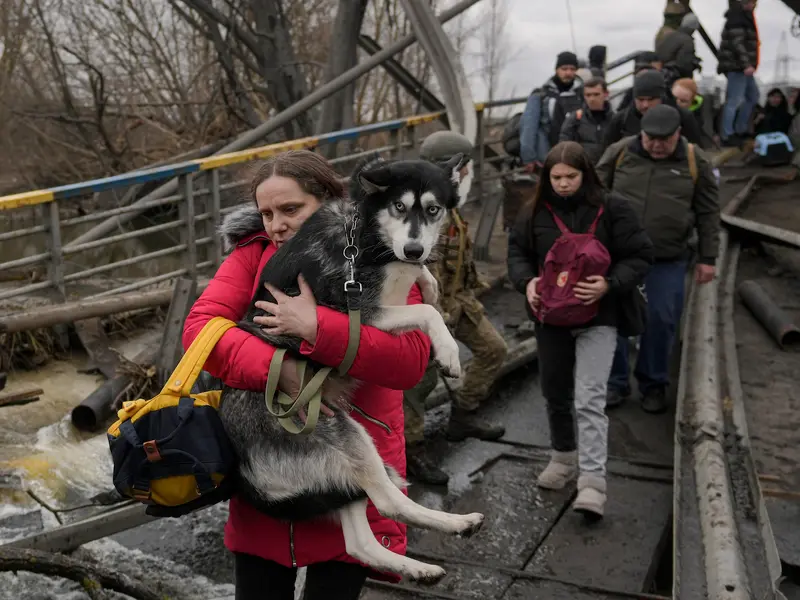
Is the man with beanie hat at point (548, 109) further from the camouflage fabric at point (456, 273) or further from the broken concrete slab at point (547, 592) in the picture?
the broken concrete slab at point (547, 592)

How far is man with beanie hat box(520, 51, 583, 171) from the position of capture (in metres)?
9.34

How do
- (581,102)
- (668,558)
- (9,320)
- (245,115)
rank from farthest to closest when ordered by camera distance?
(245,115) → (581,102) → (9,320) → (668,558)

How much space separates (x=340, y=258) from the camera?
2434mm

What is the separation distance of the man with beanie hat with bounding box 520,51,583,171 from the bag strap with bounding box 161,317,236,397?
749 centimetres

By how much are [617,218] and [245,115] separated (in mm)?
8898

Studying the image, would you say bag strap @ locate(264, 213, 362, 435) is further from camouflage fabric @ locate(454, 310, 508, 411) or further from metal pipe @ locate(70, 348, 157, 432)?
metal pipe @ locate(70, 348, 157, 432)

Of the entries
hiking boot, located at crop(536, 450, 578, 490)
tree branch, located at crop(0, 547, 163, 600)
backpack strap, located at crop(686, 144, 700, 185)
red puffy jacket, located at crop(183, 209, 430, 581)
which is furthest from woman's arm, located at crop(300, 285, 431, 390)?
backpack strap, located at crop(686, 144, 700, 185)

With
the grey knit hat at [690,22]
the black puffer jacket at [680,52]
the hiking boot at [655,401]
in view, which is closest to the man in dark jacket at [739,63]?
the grey knit hat at [690,22]

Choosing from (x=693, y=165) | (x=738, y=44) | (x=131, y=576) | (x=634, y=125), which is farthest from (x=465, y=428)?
(x=738, y=44)

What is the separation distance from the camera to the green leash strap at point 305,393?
2.28 metres

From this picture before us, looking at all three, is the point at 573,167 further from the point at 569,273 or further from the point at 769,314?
the point at 769,314

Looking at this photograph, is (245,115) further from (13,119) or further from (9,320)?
(9,320)

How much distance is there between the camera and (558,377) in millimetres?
5055

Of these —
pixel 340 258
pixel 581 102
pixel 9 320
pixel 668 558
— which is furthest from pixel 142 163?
pixel 340 258
